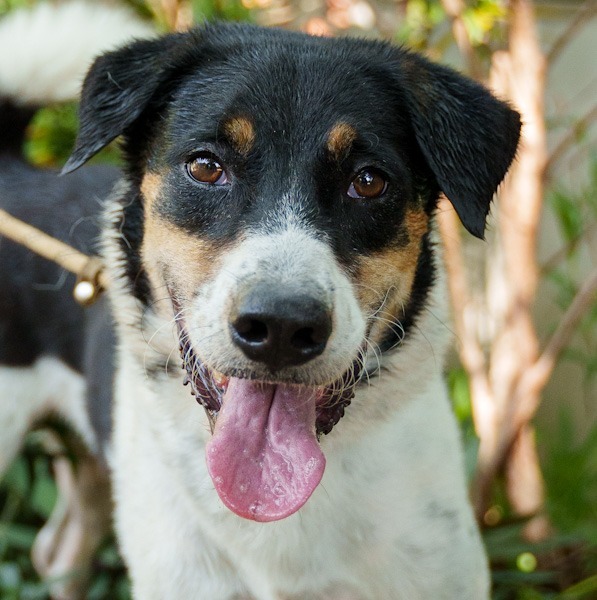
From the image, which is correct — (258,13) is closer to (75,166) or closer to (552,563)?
(75,166)

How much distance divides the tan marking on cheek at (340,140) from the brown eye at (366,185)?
72 mm

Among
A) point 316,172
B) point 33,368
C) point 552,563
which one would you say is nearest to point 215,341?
point 316,172

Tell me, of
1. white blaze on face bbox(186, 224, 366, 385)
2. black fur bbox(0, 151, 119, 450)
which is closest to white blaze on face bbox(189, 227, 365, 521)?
white blaze on face bbox(186, 224, 366, 385)

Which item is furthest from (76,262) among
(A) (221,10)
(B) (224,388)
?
(A) (221,10)

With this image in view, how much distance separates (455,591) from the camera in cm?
212

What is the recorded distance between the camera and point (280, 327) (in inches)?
64.3

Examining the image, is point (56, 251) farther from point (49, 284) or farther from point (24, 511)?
point (24, 511)

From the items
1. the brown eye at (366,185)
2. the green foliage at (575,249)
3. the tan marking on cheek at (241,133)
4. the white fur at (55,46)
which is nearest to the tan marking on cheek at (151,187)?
the tan marking on cheek at (241,133)

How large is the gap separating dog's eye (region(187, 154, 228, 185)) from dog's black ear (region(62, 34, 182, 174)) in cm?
20

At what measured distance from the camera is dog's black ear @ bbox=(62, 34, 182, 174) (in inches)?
Result: 80.6

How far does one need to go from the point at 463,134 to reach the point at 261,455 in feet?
2.89

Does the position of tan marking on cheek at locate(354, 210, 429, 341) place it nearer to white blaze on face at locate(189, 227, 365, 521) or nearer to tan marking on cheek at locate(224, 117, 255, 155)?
white blaze on face at locate(189, 227, 365, 521)

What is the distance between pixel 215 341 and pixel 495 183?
80 cm

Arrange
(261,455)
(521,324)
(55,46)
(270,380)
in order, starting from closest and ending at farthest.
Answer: (270,380) < (261,455) < (55,46) < (521,324)
